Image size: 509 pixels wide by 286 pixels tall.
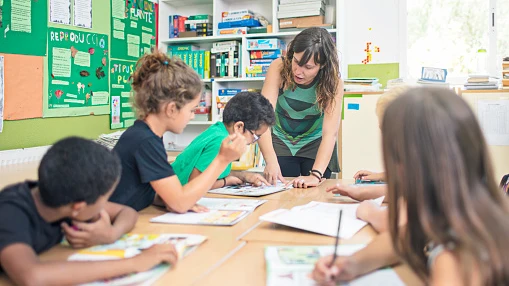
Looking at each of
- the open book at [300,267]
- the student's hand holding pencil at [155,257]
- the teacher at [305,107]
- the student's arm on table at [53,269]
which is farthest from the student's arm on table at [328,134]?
the student's arm on table at [53,269]

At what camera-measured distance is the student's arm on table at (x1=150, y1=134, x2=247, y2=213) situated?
1423 mm

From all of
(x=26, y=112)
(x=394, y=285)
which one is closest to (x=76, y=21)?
(x=26, y=112)

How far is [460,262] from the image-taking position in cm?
67

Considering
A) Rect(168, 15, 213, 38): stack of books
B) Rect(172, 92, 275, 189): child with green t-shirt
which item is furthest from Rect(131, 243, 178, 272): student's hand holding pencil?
Rect(168, 15, 213, 38): stack of books

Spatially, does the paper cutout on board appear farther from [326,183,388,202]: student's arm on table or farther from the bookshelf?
[326,183,388,202]: student's arm on table

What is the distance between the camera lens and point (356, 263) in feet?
3.02

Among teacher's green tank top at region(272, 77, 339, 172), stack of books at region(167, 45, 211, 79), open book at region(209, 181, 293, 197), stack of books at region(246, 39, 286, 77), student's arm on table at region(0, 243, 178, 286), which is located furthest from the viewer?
stack of books at region(167, 45, 211, 79)

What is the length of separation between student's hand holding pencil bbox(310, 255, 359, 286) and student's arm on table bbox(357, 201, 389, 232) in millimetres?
368

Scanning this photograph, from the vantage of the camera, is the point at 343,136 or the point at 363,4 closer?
the point at 343,136

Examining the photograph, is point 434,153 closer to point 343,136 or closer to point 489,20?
point 343,136

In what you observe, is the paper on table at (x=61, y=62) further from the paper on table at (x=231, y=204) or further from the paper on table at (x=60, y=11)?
the paper on table at (x=231, y=204)

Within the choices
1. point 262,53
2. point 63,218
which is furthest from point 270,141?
point 262,53

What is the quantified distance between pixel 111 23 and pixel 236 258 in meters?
2.74

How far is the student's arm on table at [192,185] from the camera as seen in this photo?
4.67ft
